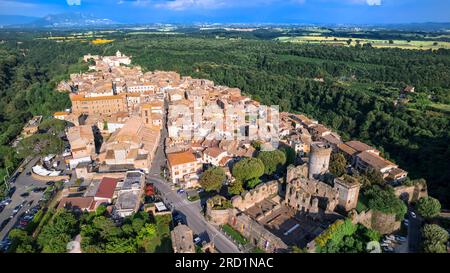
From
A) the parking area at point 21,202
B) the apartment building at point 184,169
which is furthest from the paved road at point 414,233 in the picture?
the parking area at point 21,202

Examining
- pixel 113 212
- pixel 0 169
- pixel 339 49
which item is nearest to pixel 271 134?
pixel 113 212

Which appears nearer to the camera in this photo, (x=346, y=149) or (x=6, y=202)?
(x=6, y=202)

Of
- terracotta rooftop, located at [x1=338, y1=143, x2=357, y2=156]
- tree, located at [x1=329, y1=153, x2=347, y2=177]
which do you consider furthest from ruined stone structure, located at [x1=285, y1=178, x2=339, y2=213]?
terracotta rooftop, located at [x1=338, y1=143, x2=357, y2=156]

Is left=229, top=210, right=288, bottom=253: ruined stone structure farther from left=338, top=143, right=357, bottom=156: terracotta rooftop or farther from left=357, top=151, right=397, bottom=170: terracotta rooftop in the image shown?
left=338, top=143, right=357, bottom=156: terracotta rooftop

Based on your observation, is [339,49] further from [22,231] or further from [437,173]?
[22,231]

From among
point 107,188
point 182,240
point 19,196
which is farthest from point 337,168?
point 19,196

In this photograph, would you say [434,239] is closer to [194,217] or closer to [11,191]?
[194,217]
